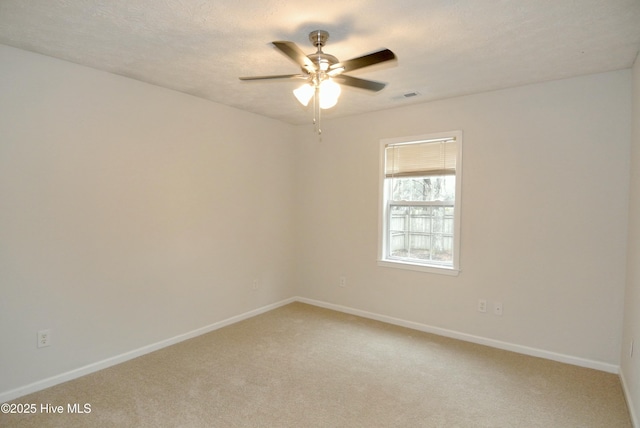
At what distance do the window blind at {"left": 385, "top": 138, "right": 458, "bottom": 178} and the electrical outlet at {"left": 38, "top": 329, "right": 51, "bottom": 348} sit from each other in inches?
138

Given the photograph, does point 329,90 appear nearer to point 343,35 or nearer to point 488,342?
point 343,35

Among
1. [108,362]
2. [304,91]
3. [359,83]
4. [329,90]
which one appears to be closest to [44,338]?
[108,362]

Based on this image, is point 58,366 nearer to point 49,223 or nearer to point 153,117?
point 49,223

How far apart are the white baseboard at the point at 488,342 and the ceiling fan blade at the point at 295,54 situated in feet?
9.78

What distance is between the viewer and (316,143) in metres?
4.75

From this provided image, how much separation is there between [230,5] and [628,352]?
140 inches

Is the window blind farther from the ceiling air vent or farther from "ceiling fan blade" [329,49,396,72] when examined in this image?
"ceiling fan blade" [329,49,396,72]

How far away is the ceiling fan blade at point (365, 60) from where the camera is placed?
6.11 feet

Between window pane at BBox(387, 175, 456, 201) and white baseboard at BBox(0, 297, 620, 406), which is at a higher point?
window pane at BBox(387, 175, 456, 201)

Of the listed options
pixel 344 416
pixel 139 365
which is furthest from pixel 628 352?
pixel 139 365

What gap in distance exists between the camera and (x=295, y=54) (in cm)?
197

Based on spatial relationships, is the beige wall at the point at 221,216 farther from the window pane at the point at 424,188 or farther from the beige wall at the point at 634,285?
the window pane at the point at 424,188

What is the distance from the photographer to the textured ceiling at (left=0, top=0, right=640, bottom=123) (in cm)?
197

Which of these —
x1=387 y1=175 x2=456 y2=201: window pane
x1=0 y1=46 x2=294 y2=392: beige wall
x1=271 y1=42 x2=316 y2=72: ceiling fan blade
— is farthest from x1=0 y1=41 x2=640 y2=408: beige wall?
x1=271 y1=42 x2=316 y2=72: ceiling fan blade
